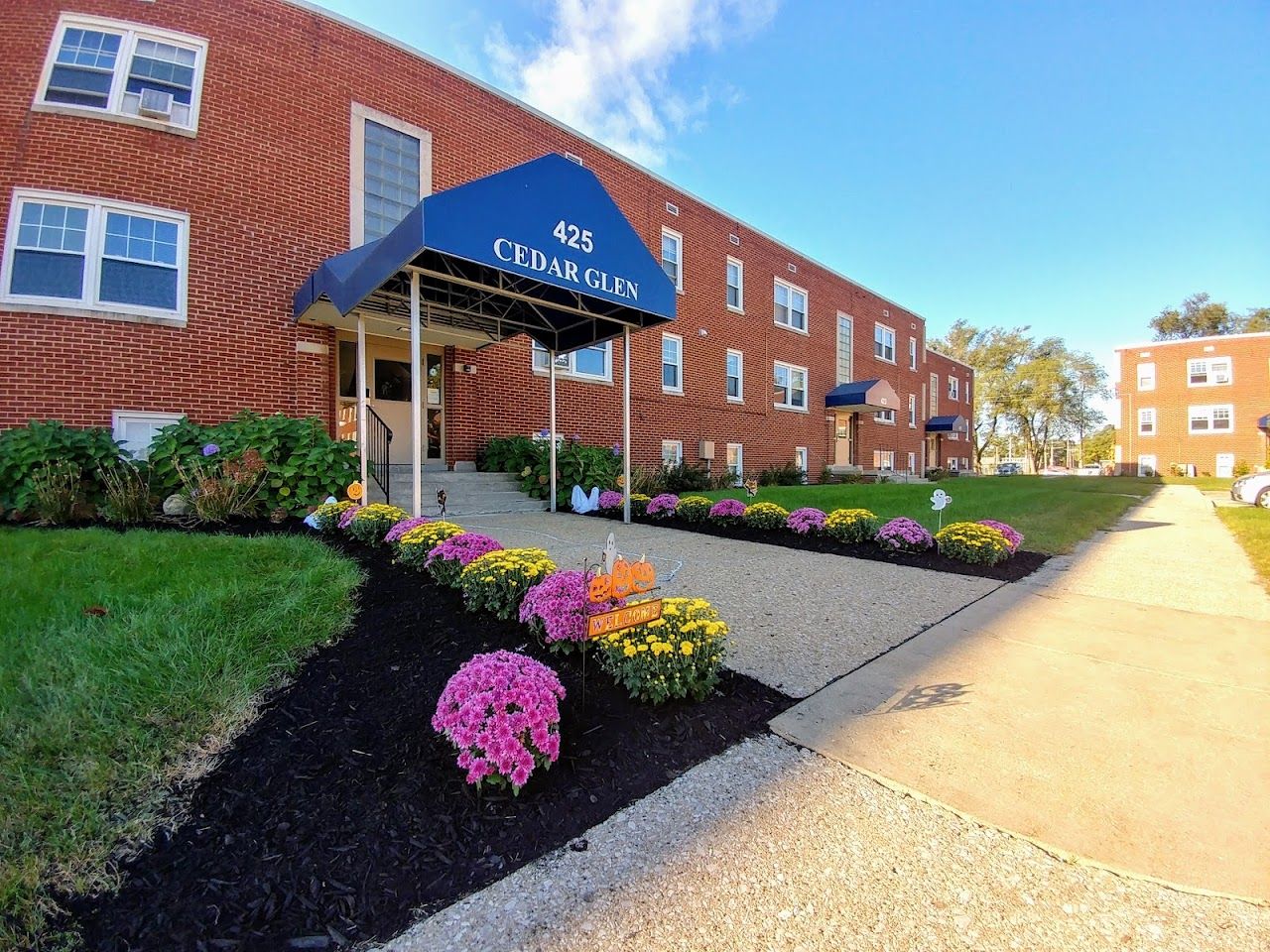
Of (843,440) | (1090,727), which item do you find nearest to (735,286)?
(843,440)

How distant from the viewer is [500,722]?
2100 millimetres

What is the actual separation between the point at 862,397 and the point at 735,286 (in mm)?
6718

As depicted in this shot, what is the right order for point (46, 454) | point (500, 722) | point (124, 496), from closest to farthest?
point (500, 722) < point (124, 496) < point (46, 454)

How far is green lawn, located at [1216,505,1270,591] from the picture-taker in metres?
6.22

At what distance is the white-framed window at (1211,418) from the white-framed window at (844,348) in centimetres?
2694

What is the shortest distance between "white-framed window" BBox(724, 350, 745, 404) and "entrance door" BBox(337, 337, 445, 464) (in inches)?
365

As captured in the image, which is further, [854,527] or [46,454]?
[854,527]

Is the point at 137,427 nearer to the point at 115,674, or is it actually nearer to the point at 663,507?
the point at 115,674

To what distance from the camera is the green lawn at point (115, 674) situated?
68.0 inches

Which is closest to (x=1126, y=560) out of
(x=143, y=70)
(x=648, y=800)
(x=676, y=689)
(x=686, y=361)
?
(x=676, y=689)

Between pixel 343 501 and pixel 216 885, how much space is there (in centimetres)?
592

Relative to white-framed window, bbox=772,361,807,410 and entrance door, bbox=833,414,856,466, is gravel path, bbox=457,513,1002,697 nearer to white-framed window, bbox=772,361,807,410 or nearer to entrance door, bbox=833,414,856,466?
white-framed window, bbox=772,361,807,410

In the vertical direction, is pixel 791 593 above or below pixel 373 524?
below

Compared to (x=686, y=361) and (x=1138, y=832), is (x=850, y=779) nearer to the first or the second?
(x=1138, y=832)
